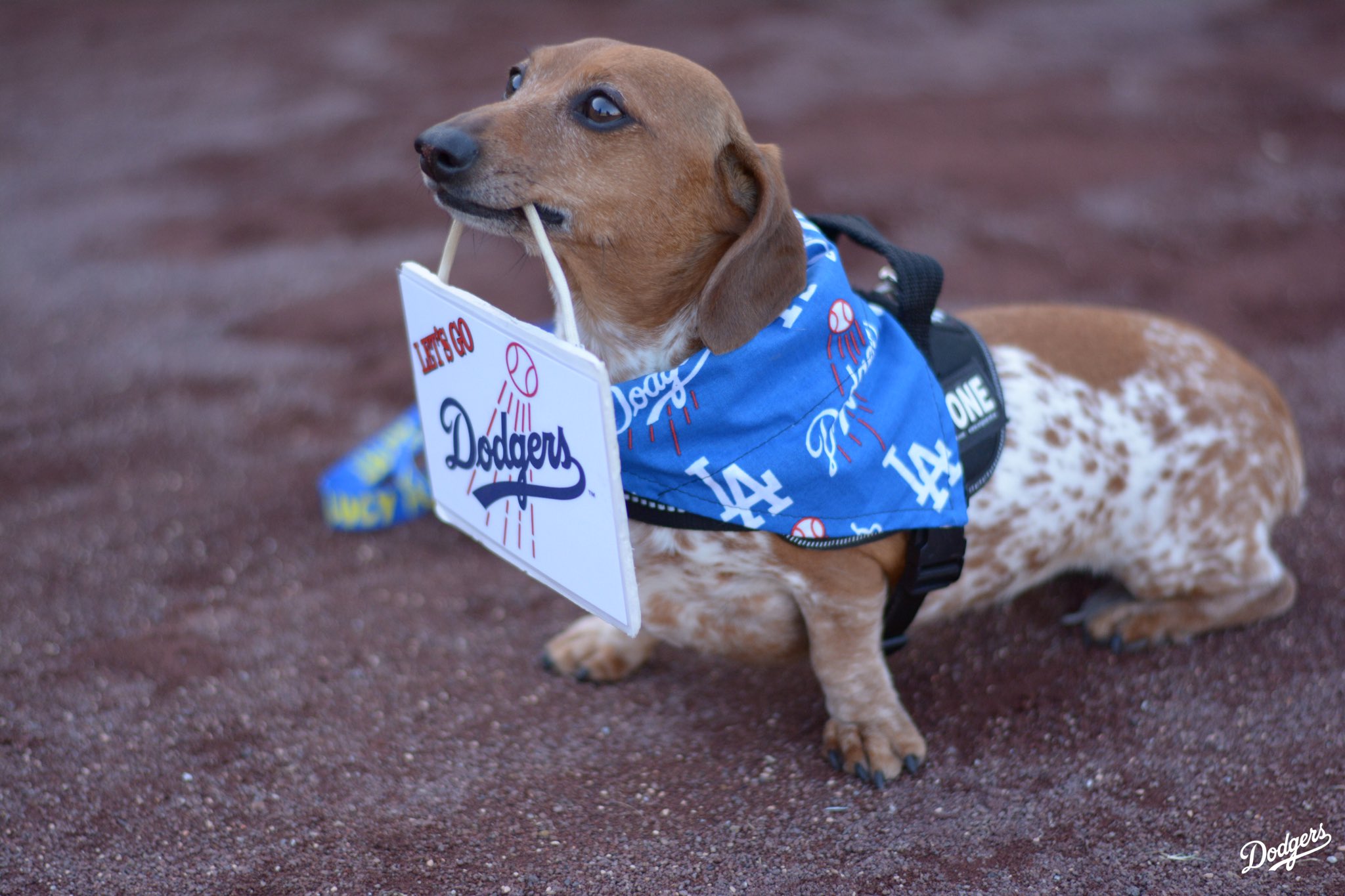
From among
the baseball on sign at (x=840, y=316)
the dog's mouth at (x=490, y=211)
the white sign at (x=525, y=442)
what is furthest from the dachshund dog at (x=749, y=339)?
the white sign at (x=525, y=442)

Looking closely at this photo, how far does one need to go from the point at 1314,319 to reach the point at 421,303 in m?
4.94

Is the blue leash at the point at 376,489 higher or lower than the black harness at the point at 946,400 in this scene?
lower

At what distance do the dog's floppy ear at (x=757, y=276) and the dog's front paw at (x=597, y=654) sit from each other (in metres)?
1.27

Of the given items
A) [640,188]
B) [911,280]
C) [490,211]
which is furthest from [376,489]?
[911,280]

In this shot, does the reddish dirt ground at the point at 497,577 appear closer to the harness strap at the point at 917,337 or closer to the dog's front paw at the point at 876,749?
the dog's front paw at the point at 876,749

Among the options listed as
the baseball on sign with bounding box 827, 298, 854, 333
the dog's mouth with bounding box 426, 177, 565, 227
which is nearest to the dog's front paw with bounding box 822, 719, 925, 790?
the baseball on sign with bounding box 827, 298, 854, 333

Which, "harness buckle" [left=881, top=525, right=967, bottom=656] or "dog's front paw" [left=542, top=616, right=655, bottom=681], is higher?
"harness buckle" [left=881, top=525, right=967, bottom=656]

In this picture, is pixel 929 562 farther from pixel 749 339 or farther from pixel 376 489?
pixel 376 489

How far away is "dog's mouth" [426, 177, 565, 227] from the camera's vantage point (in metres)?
2.46

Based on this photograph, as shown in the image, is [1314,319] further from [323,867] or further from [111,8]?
[111,8]

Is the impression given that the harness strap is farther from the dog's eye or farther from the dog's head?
the dog's eye

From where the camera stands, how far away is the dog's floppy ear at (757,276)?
2473mm

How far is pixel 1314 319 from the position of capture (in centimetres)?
554

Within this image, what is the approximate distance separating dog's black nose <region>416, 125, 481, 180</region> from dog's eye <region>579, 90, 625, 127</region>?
287mm
